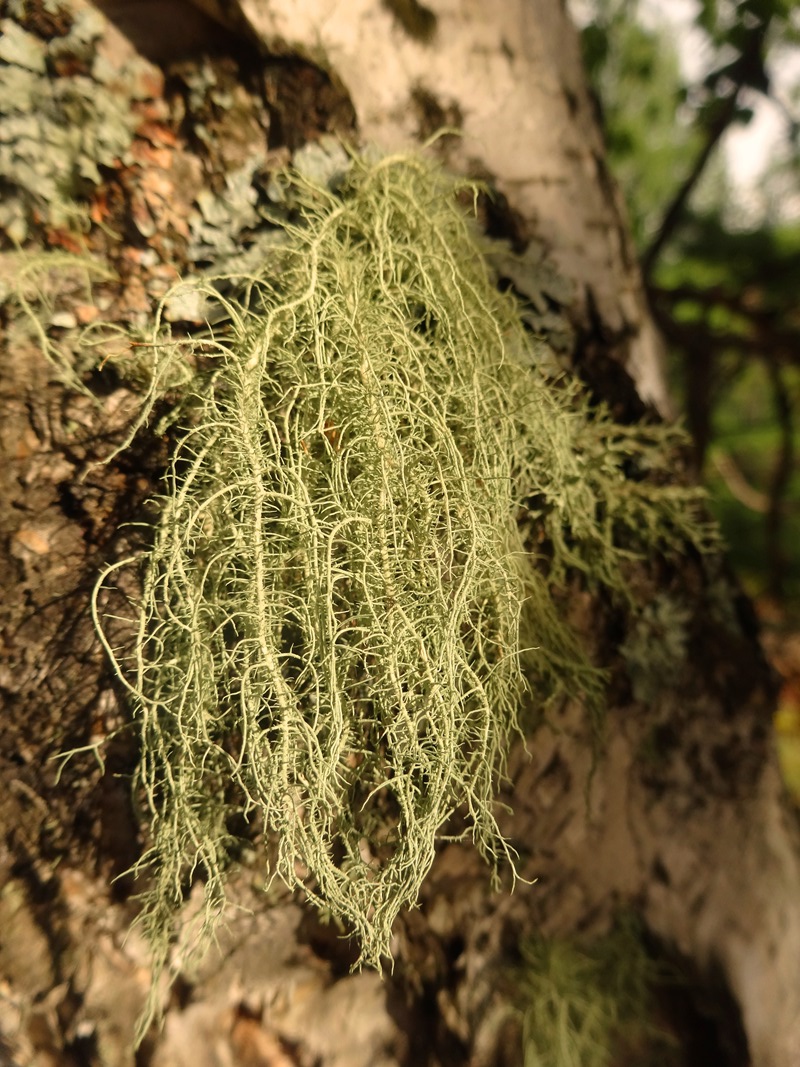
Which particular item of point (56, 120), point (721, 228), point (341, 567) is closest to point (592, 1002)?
point (341, 567)

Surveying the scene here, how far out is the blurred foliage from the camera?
1653 millimetres

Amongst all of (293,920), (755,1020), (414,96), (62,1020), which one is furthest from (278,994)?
(414,96)

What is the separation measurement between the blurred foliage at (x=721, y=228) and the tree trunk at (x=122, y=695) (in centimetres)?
34

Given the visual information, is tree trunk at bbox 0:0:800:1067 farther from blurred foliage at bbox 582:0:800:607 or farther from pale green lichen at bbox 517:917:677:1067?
blurred foliage at bbox 582:0:800:607

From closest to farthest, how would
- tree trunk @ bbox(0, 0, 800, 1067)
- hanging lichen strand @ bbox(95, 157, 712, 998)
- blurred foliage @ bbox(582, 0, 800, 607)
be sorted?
hanging lichen strand @ bbox(95, 157, 712, 998), tree trunk @ bbox(0, 0, 800, 1067), blurred foliage @ bbox(582, 0, 800, 607)

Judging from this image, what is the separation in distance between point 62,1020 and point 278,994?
21 cm

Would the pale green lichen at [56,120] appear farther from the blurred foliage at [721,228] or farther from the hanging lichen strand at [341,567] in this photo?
the blurred foliage at [721,228]

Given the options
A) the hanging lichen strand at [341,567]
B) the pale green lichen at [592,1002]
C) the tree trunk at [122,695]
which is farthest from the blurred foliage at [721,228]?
the pale green lichen at [592,1002]

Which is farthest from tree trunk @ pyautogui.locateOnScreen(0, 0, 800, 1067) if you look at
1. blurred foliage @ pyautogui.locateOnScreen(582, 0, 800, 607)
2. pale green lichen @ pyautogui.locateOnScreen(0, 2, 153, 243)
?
blurred foliage @ pyautogui.locateOnScreen(582, 0, 800, 607)

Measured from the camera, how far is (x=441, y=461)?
A: 669 mm

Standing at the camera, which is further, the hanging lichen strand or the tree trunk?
the tree trunk

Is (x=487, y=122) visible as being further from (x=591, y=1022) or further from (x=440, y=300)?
(x=591, y=1022)

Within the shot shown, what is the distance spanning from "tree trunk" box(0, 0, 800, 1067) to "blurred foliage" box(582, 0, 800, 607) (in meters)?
0.34

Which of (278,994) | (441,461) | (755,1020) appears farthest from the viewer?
(755,1020)
